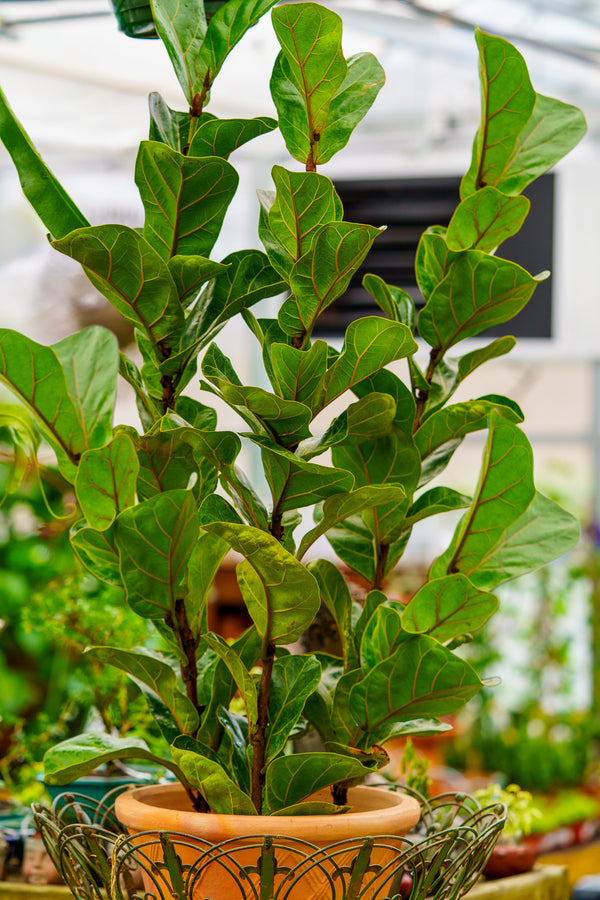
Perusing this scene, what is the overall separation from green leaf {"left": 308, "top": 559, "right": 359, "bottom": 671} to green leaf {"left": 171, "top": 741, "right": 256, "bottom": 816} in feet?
0.50

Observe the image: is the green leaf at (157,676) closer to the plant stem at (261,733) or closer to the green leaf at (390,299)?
the plant stem at (261,733)

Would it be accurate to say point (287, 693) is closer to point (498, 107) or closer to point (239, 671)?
point (239, 671)

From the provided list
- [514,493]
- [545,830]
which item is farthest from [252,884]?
[545,830]

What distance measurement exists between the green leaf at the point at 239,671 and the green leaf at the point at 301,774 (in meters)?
0.05

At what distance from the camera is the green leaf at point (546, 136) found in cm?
75

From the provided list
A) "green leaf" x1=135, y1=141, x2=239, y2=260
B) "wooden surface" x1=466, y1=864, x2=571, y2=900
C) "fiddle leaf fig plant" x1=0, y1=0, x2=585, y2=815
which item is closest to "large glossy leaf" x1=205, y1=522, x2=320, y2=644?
"fiddle leaf fig plant" x1=0, y1=0, x2=585, y2=815

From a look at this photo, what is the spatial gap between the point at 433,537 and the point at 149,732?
437 centimetres

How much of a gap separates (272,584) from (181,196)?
27 centimetres

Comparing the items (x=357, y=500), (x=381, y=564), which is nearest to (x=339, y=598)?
(x=381, y=564)

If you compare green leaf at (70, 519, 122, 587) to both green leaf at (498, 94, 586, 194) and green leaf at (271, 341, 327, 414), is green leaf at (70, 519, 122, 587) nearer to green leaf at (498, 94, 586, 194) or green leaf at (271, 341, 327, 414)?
green leaf at (271, 341, 327, 414)

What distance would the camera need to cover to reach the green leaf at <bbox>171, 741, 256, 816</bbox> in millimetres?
651

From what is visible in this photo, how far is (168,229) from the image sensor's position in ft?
2.30

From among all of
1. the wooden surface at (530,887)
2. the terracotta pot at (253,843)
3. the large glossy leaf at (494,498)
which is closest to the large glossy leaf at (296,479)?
the large glossy leaf at (494,498)

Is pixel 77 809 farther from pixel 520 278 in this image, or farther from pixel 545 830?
pixel 545 830
